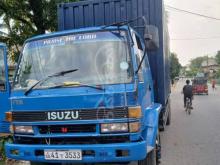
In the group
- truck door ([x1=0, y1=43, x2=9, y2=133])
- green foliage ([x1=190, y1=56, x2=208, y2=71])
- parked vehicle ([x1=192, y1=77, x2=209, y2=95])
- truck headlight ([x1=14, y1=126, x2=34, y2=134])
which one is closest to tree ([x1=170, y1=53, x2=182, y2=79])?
parked vehicle ([x1=192, y1=77, x2=209, y2=95])

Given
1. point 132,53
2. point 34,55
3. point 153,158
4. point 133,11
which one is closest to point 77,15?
point 133,11

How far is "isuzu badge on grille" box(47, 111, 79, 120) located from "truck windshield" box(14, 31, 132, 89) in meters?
0.43

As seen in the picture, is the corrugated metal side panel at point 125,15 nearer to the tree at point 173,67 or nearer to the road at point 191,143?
the road at point 191,143

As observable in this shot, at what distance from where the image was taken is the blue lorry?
16.9ft

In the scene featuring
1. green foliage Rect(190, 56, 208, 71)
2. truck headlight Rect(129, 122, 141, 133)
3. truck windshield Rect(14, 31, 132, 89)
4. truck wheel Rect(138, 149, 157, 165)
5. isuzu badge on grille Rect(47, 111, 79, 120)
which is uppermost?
green foliage Rect(190, 56, 208, 71)

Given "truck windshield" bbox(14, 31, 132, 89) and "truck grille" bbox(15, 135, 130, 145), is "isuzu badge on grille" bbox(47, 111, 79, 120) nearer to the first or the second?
"truck grille" bbox(15, 135, 130, 145)

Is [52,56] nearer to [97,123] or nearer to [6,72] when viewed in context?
[97,123]

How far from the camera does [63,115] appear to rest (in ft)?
17.5

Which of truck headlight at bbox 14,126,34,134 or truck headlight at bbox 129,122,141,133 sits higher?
truck headlight at bbox 129,122,141,133

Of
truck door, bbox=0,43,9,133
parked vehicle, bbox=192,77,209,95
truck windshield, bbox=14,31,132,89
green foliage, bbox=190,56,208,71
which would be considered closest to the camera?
truck windshield, bbox=14,31,132,89

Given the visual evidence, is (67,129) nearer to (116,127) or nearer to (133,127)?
(116,127)

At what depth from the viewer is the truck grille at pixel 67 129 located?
207 inches

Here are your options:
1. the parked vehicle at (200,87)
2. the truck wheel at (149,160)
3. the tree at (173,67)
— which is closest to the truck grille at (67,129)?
the truck wheel at (149,160)

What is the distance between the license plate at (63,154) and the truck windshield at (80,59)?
928 mm
